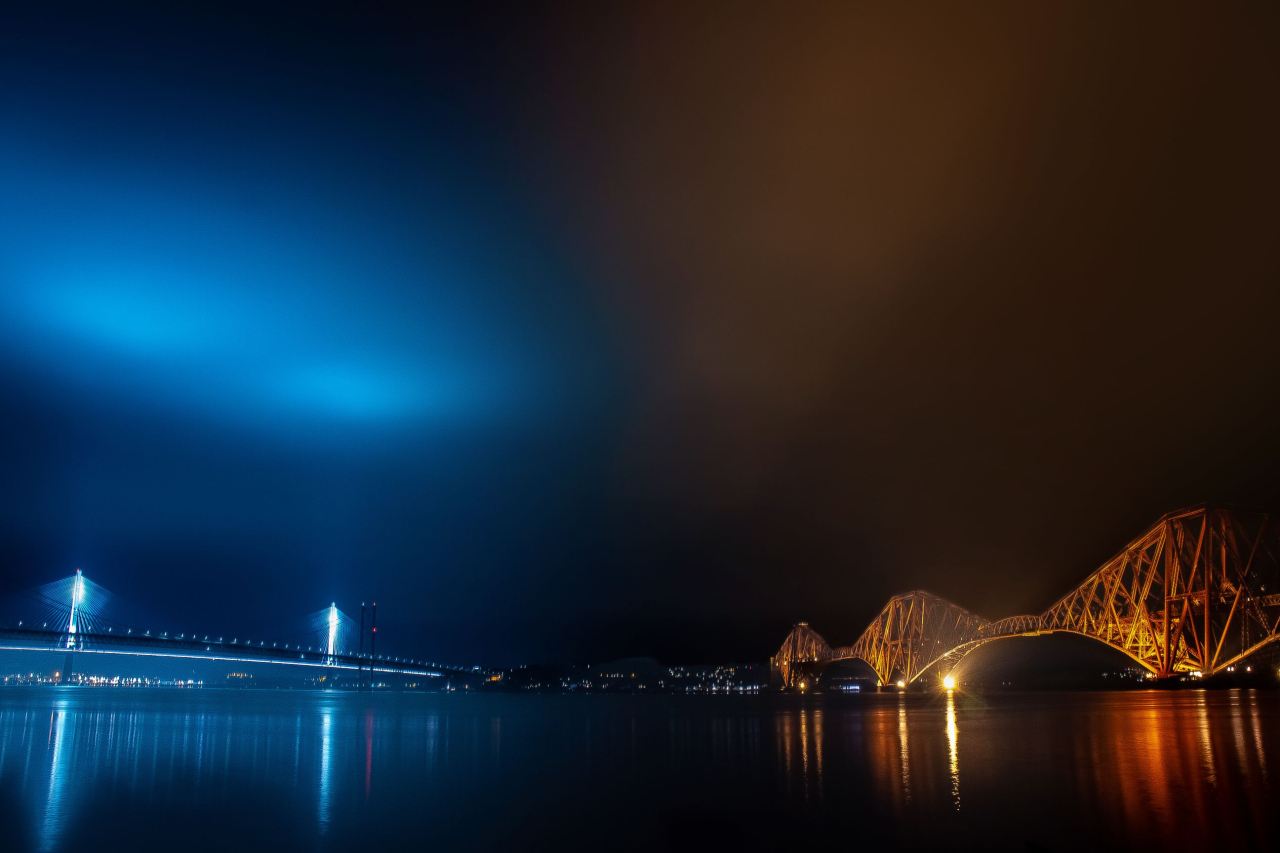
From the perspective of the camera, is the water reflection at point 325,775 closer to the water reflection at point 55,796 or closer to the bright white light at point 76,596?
the water reflection at point 55,796

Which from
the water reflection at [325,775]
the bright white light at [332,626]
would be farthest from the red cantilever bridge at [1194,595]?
the bright white light at [332,626]

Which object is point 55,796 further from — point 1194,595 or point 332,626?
point 332,626

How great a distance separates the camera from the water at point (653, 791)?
11867 mm

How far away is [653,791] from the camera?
54.5 feet

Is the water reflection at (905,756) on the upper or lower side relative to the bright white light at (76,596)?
lower

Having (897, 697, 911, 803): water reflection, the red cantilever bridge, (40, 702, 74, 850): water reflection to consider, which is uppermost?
the red cantilever bridge

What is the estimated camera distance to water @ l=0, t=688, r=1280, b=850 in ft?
38.9

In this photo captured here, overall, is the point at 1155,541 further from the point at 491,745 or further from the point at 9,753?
the point at 9,753

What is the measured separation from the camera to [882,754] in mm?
22734

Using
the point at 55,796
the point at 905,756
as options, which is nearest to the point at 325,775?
the point at 55,796

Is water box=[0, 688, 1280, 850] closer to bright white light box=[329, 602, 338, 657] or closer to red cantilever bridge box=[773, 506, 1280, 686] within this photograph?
red cantilever bridge box=[773, 506, 1280, 686]

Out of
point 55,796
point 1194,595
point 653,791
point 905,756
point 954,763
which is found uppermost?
point 1194,595

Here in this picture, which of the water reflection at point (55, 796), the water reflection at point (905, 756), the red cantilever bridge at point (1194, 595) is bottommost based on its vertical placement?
the water reflection at point (905, 756)

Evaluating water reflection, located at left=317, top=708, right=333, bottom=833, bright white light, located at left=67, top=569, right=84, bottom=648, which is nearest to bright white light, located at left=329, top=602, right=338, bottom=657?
bright white light, located at left=67, top=569, right=84, bottom=648
